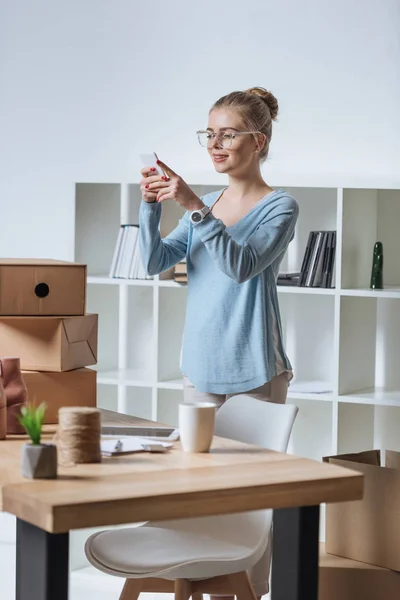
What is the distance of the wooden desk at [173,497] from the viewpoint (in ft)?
5.82

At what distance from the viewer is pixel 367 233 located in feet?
12.9

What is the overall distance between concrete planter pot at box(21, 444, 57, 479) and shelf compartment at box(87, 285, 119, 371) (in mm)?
2412

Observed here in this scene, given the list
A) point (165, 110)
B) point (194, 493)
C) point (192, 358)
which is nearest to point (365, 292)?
point (192, 358)

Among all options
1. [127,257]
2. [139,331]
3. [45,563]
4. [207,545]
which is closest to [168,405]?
[139,331]

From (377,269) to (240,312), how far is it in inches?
37.8

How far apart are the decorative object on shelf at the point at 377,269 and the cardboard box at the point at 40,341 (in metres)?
1.50

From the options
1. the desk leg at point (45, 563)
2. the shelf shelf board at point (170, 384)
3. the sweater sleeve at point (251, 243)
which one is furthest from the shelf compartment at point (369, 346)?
the desk leg at point (45, 563)

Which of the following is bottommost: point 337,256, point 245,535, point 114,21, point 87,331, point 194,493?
point 245,535

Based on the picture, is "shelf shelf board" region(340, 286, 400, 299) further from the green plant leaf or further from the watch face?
the green plant leaf

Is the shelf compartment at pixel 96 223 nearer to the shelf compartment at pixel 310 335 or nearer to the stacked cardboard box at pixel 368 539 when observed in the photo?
the shelf compartment at pixel 310 335

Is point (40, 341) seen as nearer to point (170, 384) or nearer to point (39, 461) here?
point (39, 461)

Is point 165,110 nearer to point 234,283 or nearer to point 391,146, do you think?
point 391,146

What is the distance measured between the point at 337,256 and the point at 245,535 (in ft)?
4.62

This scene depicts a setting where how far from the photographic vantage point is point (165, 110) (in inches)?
172
